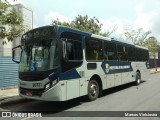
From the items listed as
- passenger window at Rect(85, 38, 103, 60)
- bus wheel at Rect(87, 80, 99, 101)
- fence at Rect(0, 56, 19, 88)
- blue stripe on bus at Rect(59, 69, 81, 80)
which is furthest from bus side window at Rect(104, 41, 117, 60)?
fence at Rect(0, 56, 19, 88)

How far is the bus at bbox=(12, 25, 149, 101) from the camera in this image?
8688 mm

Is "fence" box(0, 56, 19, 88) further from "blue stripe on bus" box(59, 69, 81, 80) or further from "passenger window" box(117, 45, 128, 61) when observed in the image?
"blue stripe on bus" box(59, 69, 81, 80)

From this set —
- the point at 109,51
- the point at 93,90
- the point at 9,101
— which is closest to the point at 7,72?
the point at 9,101

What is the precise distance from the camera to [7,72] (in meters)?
15.4

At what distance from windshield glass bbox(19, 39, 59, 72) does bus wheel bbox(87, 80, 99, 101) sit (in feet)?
8.55

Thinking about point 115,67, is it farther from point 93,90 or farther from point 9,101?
point 9,101

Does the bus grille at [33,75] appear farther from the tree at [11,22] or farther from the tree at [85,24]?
the tree at [85,24]

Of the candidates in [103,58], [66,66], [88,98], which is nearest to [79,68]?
[66,66]

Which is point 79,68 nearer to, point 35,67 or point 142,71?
point 35,67

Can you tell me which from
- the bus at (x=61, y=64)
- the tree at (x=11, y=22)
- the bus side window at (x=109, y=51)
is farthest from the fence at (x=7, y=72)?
the bus side window at (x=109, y=51)

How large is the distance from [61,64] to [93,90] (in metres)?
2.79

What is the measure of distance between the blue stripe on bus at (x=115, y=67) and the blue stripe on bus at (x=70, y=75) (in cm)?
254

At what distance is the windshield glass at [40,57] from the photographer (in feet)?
28.6

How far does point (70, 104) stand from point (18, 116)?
8.28ft
